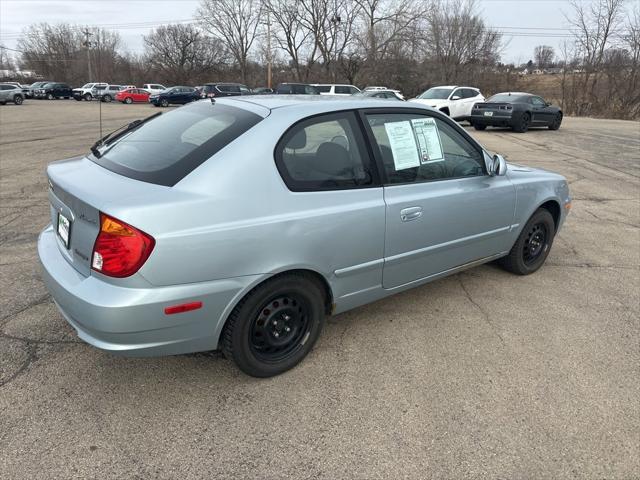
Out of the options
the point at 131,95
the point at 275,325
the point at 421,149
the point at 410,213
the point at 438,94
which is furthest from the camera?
the point at 131,95

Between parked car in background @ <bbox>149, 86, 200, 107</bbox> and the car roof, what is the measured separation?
114 feet

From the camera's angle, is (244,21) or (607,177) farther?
(244,21)

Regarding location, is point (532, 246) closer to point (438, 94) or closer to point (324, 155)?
point (324, 155)

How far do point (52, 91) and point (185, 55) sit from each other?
22.9 m

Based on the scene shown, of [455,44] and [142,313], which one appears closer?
[142,313]

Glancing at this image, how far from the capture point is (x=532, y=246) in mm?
4410

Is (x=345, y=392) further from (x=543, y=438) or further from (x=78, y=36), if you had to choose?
(x=78, y=36)

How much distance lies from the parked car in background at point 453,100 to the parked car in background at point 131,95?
30946 millimetres

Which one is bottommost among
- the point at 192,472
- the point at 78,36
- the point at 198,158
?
the point at 192,472

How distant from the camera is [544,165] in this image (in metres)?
10.6

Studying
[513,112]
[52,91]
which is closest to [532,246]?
[513,112]

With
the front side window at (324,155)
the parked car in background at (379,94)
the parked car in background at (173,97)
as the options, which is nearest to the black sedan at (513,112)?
the parked car in background at (379,94)

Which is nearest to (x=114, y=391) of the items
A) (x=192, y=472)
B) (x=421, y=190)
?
(x=192, y=472)

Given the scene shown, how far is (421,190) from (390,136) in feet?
1.42
